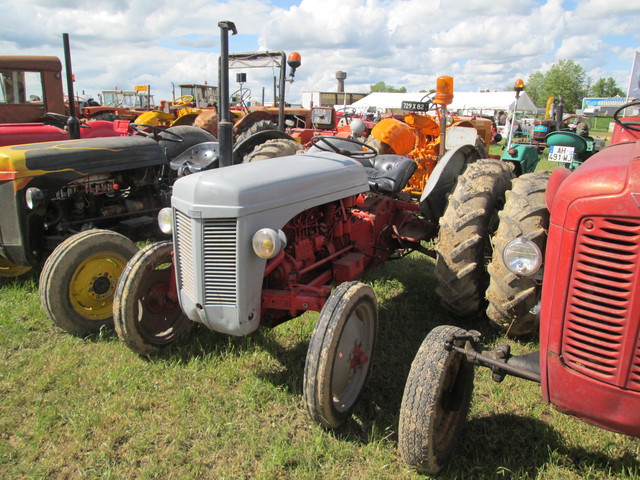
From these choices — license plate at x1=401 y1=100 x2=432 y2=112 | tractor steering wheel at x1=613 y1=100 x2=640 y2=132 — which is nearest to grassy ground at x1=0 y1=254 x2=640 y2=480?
tractor steering wheel at x1=613 y1=100 x2=640 y2=132

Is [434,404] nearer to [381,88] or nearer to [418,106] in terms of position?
[418,106]

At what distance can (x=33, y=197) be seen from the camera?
146 inches

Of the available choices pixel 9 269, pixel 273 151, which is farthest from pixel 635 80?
pixel 9 269

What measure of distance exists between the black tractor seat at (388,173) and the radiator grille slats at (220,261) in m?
1.85

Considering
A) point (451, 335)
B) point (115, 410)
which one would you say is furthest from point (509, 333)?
point (115, 410)

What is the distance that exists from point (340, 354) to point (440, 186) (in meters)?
2.09

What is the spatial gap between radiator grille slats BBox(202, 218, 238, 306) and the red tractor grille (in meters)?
1.54

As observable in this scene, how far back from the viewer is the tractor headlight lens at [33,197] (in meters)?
3.70

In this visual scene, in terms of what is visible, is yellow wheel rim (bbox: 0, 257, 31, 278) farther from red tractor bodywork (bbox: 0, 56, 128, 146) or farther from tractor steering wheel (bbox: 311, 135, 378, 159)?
tractor steering wheel (bbox: 311, 135, 378, 159)

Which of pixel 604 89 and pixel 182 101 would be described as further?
pixel 604 89

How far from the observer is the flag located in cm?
407

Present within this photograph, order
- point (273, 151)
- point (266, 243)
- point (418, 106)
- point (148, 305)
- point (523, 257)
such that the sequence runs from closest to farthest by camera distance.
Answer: point (523, 257) < point (266, 243) < point (148, 305) < point (273, 151) < point (418, 106)

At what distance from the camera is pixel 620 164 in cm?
158

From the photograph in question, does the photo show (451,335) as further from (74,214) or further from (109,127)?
(109,127)
